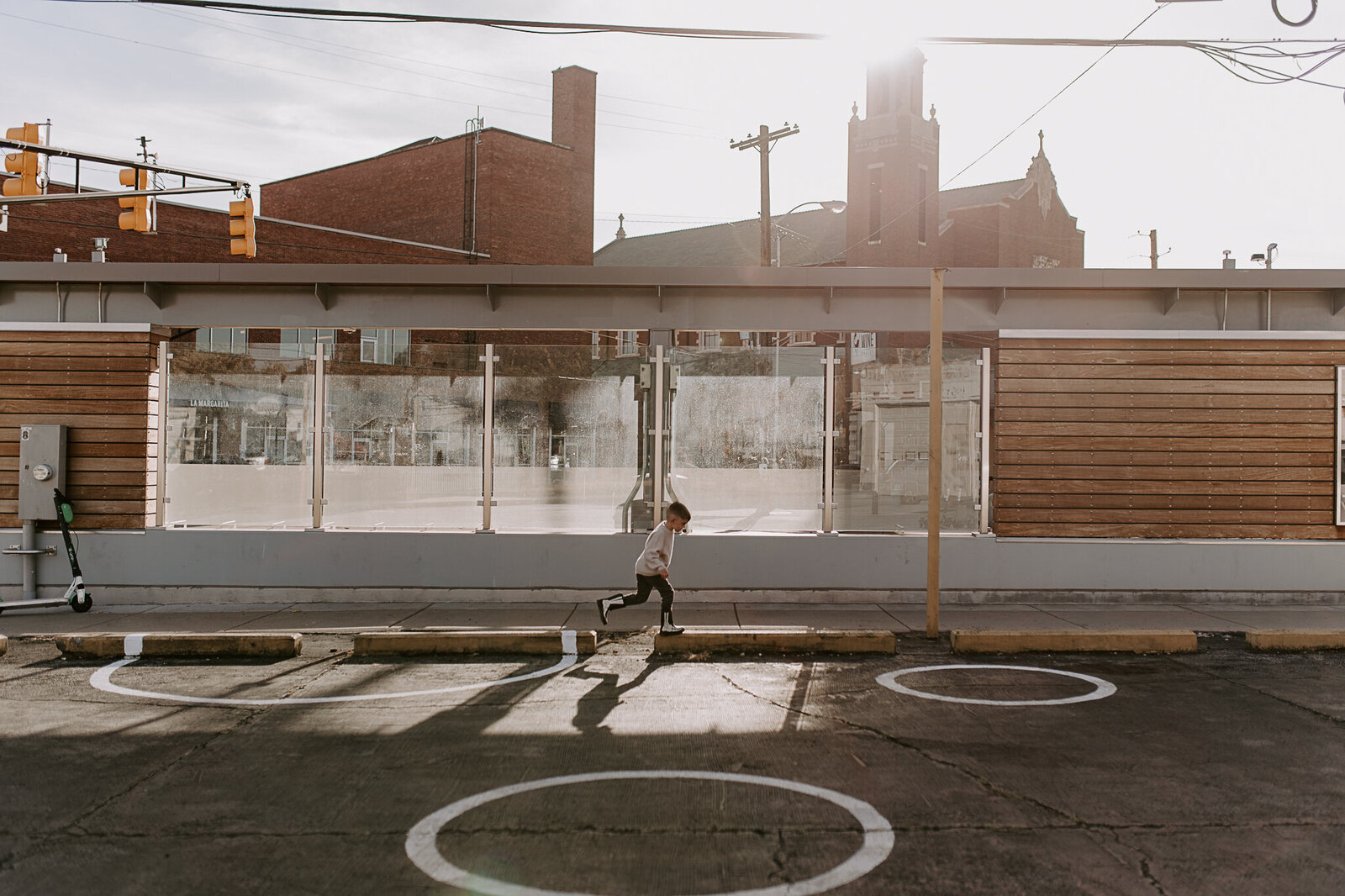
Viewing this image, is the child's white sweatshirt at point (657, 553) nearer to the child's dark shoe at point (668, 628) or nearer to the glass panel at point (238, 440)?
the child's dark shoe at point (668, 628)

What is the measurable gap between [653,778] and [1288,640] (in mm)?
7137

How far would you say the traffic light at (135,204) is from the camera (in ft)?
49.1

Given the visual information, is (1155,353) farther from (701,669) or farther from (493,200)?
(493,200)

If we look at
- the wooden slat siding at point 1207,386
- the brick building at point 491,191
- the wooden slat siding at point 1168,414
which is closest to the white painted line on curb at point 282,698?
the wooden slat siding at point 1168,414

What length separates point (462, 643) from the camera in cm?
902

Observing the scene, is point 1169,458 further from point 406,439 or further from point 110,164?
point 110,164

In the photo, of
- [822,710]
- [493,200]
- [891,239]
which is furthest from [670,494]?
[891,239]

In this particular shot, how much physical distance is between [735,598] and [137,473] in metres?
7.39

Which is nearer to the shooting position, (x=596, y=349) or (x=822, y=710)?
(x=822, y=710)

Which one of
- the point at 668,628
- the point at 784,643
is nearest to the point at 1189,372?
the point at 784,643

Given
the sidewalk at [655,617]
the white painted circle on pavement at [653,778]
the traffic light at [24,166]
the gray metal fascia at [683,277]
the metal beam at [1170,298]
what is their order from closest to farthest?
the white painted circle on pavement at [653,778] → the sidewalk at [655,617] → the gray metal fascia at [683,277] → the metal beam at [1170,298] → the traffic light at [24,166]

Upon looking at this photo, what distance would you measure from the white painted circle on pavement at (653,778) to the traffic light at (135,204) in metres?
13.5

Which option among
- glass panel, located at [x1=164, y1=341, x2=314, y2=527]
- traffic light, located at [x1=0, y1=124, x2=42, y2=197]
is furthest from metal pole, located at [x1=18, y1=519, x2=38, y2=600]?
traffic light, located at [x1=0, y1=124, x2=42, y2=197]

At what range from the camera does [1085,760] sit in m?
5.80
